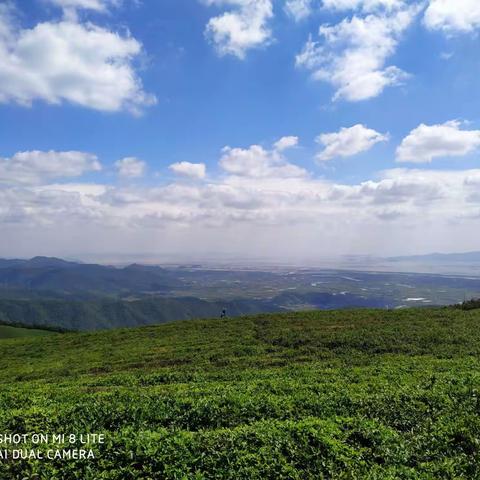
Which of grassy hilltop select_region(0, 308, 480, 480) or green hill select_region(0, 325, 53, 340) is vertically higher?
grassy hilltop select_region(0, 308, 480, 480)

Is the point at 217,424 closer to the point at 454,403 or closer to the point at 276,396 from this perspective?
the point at 276,396

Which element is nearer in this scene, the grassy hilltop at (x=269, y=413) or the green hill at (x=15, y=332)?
the grassy hilltop at (x=269, y=413)

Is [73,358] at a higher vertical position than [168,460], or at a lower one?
lower

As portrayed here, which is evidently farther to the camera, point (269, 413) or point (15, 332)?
point (15, 332)

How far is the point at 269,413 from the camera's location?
47.3ft

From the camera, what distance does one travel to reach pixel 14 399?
715 inches

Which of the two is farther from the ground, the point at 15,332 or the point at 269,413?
the point at 269,413

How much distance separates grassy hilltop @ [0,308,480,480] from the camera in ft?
34.4

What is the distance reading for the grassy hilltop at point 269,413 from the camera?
413 inches

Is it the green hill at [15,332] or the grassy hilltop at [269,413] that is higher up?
the grassy hilltop at [269,413]

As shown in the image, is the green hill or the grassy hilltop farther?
the green hill

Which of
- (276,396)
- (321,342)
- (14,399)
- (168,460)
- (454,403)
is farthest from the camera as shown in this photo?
(321,342)

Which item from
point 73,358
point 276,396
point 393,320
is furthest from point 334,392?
point 393,320

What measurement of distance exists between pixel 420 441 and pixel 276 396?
18.7 ft
